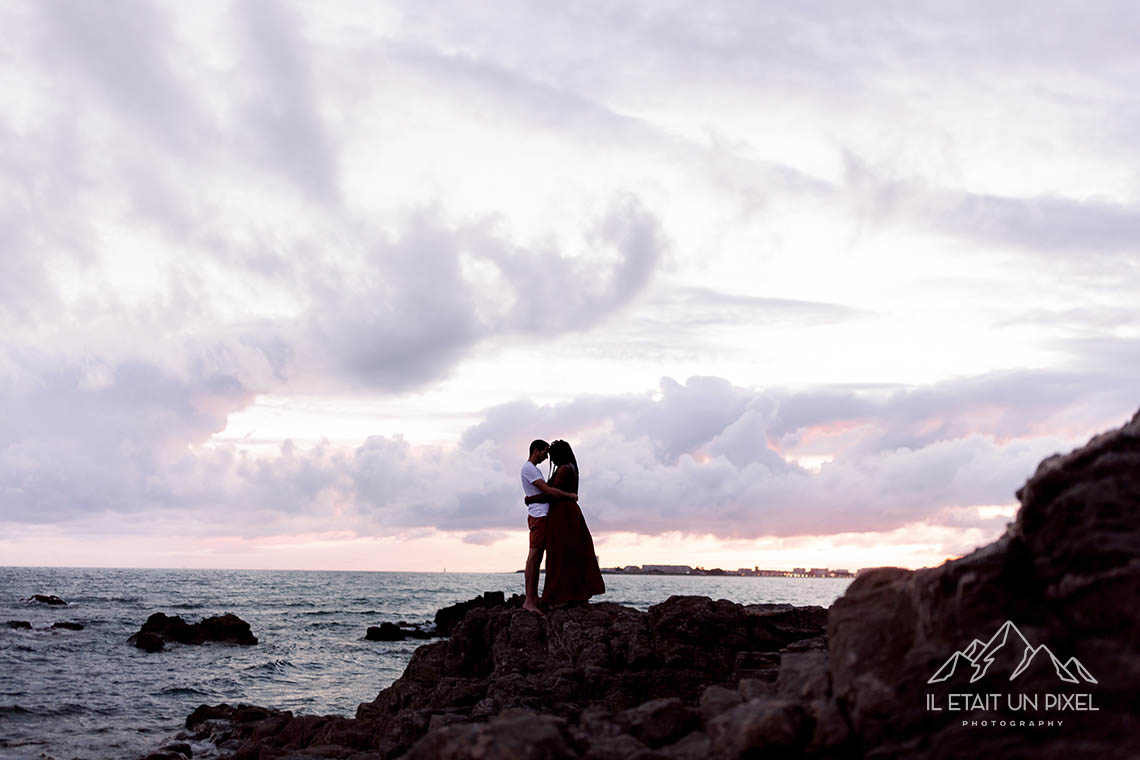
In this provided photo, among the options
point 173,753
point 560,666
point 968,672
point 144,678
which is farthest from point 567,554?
point 144,678

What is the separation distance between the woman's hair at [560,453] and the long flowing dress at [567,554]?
0.11m

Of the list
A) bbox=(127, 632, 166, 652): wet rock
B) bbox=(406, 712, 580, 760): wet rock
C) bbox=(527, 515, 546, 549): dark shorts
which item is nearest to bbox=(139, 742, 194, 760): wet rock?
bbox=(527, 515, 546, 549): dark shorts

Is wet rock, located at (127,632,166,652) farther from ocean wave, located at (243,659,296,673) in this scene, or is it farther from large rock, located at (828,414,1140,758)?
large rock, located at (828,414,1140,758)

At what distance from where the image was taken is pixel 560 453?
15.2 meters

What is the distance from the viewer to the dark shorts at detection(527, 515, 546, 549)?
15086mm

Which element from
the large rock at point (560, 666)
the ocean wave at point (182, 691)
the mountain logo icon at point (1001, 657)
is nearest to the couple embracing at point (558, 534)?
the large rock at point (560, 666)

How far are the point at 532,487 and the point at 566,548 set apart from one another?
1204 mm

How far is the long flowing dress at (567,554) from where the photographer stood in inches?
587

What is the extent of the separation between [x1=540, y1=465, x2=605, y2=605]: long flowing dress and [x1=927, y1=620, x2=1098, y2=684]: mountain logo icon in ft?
31.4

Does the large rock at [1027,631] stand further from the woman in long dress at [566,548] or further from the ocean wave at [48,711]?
the ocean wave at [48,711]

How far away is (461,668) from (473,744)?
10.4 metres

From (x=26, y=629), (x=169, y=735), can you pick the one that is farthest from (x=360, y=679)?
(x=26, y=629)

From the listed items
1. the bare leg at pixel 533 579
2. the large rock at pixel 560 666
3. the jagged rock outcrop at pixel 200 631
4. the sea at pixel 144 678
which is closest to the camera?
the large rock at pixel 560 666

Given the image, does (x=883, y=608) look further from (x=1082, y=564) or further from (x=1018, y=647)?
(x=1082, y=564)
